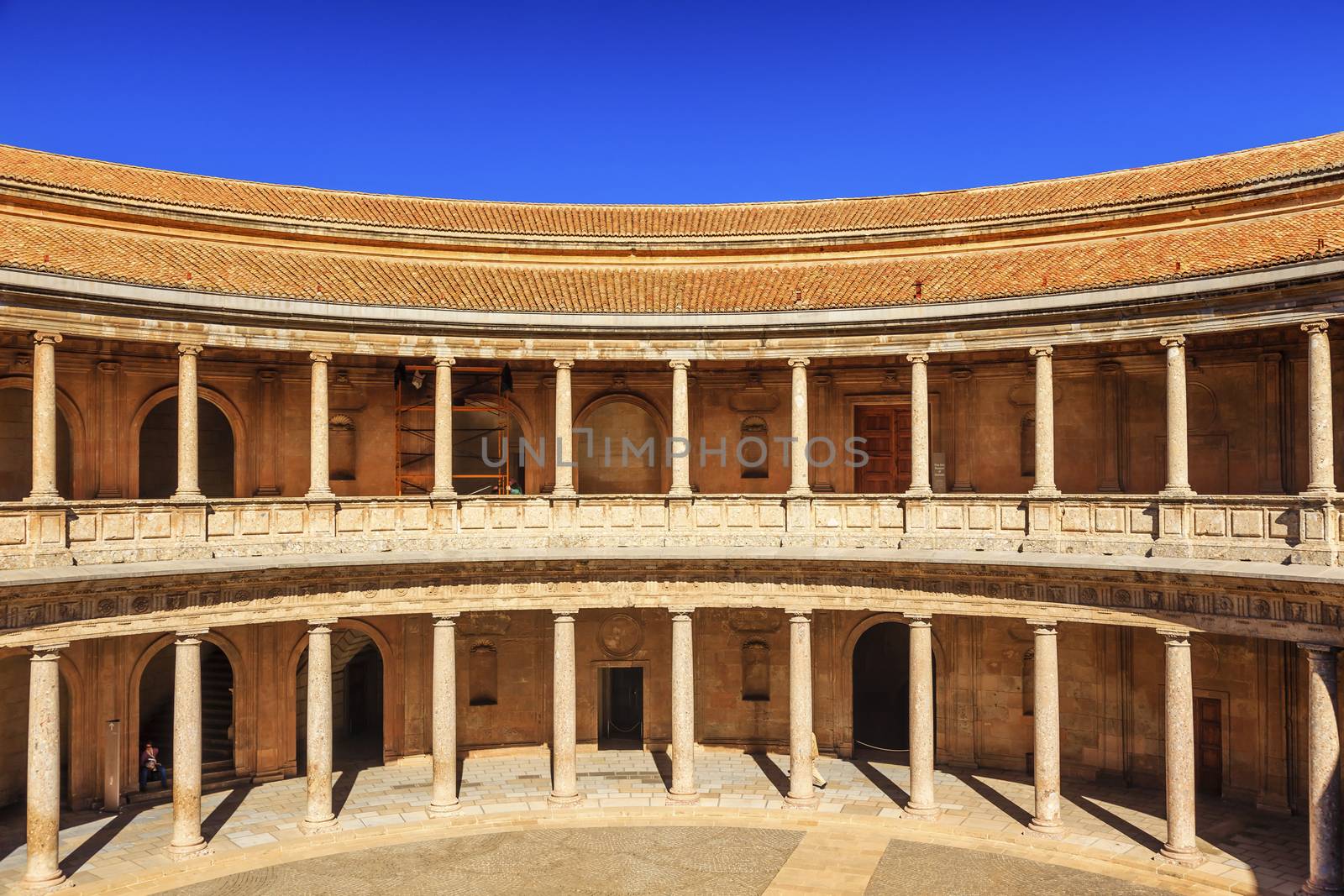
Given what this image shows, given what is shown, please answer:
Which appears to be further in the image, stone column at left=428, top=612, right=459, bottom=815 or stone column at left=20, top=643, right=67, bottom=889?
stone column at left=428, top=612, right=459, bottom=815

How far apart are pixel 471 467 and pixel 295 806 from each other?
31.6 feet

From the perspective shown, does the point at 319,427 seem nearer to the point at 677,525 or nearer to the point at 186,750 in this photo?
the point at 186,750

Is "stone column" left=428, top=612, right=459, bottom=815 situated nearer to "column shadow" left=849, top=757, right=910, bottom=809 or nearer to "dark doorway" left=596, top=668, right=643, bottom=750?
"dark doorway" left=596, top=668, right=643, bottom=750

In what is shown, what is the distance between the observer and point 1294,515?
18891mm

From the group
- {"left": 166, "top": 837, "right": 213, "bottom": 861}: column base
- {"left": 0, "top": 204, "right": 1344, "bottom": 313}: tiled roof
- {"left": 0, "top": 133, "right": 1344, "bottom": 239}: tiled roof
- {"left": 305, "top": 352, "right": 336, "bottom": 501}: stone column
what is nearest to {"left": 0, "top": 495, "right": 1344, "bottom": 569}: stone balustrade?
{"left": 305, "top": 352, "right": 336, "bottom": 501}: stone column

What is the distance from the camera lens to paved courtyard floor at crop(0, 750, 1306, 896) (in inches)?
785

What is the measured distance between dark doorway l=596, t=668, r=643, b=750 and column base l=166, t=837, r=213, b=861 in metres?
11.2

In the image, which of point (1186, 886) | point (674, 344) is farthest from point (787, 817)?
point (674, 344)

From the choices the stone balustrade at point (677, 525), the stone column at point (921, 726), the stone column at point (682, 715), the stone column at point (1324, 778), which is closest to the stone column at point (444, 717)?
the stone balustrade at point (677, 525)

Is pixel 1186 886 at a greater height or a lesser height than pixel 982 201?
lesser

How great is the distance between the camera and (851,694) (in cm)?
2827

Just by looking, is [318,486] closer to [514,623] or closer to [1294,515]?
[514,623]

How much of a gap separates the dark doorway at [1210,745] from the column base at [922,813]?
21.8ft

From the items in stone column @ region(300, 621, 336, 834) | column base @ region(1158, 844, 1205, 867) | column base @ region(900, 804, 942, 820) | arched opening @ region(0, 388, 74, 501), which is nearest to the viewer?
column base @ region(1158, 844, 1205, 867)
